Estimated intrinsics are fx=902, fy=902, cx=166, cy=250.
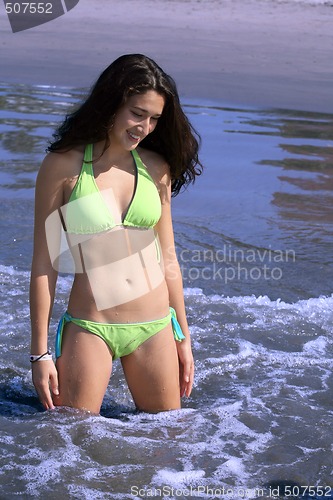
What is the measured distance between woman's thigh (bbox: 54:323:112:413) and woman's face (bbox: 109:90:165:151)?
0.87m

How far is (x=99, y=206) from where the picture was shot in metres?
3.94

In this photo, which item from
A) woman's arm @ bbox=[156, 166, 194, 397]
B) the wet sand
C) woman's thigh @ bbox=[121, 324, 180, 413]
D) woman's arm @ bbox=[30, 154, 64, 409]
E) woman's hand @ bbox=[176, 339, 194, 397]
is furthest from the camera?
the wet sand

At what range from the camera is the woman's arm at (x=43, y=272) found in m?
3.87

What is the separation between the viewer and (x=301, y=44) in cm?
1789

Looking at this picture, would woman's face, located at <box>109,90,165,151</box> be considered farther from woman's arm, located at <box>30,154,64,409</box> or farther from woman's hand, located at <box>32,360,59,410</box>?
woman's hand, located at <box>32,360,59,410</box>

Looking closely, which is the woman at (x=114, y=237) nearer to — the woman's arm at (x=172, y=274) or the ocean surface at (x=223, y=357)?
the woman's arm at (x=172, y=274)

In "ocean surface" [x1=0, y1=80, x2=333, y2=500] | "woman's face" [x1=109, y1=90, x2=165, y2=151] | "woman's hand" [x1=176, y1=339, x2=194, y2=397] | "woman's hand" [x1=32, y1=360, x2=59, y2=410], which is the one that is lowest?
"ocean surface" [x1=0, y1=80, x2=333, y2=500]

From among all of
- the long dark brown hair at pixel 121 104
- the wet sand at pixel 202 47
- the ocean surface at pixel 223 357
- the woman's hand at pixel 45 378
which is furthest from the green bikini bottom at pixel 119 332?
the wet sand at pixel 202 47

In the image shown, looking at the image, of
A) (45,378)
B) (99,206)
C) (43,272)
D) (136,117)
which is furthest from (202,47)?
(45,378)

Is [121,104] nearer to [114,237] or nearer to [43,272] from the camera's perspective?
[114,237]

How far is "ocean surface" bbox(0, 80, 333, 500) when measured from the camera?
4039 mm

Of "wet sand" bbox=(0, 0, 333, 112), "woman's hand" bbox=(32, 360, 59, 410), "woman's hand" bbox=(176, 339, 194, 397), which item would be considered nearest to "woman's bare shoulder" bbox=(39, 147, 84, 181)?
"woman's hand" bbox=(32, 360, 59, 410)

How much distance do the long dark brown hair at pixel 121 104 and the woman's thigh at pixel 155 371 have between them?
0.84 metres

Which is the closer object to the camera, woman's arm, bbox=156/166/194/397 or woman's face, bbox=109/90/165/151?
woman's face, bbox=109/90/165/151
